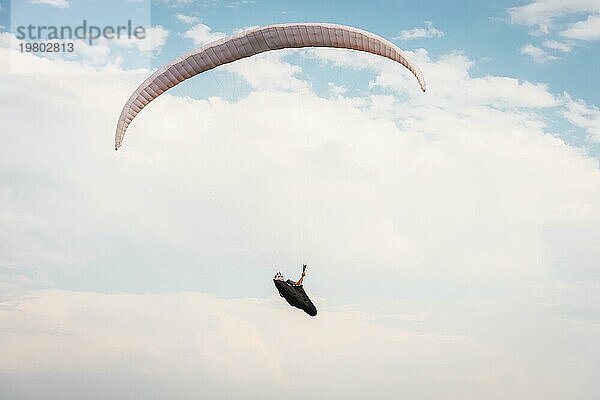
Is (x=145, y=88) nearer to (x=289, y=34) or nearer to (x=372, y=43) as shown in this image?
(x=289, y=34)

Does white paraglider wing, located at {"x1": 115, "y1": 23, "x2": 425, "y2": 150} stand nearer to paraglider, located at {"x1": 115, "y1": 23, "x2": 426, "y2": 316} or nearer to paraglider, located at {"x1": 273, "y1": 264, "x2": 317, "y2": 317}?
paraglider, located at {"x1": 115, "y1": 23, "x2": 426, "y2": 316}

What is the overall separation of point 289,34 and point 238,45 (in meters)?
1.96

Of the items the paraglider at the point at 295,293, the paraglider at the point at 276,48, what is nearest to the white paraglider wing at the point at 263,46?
the paraglider at the point at 276,48

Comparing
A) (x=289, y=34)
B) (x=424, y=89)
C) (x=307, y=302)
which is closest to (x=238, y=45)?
(x=289, y=34)

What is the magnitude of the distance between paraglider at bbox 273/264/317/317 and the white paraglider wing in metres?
8.10

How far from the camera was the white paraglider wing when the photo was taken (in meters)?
30.1

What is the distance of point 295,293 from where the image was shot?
1217 inches

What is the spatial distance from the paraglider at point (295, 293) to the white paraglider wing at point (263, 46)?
26.6 ft

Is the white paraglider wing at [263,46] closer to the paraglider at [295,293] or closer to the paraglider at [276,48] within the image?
the paraglider at [276,48]

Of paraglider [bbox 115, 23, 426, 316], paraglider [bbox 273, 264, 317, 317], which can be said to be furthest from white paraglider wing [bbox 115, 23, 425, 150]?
paraglider [bbox 273, 264, 317, 317]

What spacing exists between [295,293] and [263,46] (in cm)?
903

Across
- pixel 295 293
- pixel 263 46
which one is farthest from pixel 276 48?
pixel 295 293

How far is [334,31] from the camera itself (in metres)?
29.9

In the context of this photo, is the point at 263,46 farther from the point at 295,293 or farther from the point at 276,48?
the point at 295,293
